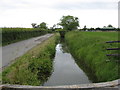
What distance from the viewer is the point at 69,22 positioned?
281 ft

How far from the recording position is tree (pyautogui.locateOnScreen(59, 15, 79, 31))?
83.8 meters

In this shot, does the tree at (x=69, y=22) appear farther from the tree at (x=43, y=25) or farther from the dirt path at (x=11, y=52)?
the dirt path at (x=11, y=52)

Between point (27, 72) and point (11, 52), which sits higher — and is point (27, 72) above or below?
below

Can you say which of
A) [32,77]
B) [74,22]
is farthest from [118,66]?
[74,22]

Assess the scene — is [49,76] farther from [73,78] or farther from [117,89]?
[117,89]

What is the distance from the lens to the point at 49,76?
34.5 feet

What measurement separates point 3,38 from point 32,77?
→ 16.6 metres

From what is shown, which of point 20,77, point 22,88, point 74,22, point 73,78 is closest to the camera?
point 22,88

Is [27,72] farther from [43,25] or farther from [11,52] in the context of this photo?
[43,25]

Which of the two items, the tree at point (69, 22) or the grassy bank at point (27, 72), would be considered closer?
the grassy bank at point (27, 72)

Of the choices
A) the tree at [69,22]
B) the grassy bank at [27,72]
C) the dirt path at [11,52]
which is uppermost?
the tree at [69,22]

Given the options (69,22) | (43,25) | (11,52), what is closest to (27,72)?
(11,52)

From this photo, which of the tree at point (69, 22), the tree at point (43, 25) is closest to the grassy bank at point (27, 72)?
the tree at point (69, 22)

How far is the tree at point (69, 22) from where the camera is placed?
8381cm
